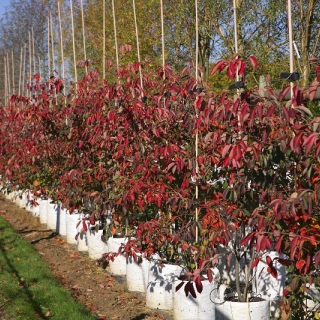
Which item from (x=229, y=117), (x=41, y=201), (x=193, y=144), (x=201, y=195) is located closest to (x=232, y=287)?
(x=201, y=195)

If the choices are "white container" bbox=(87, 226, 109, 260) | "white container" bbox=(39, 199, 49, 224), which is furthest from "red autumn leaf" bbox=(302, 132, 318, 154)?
"white container" bbox=(39, 199, 49, 224)

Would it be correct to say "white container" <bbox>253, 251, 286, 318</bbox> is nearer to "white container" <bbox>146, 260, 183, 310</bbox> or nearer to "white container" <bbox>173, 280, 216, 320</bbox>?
"white container" <bbox>173, 280, 216, 320</bbox>

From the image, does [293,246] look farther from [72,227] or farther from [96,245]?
[72,227]

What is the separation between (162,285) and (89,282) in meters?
1.68

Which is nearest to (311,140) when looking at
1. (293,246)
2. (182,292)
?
(293,246)

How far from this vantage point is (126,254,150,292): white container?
6560 millimetres

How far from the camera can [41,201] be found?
12398mm

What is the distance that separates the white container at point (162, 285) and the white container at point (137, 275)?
47 cm

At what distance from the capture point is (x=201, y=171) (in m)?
5.06

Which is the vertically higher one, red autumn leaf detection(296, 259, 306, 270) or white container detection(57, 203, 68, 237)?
red autumn leaf detection(296, 259, 306, 270)

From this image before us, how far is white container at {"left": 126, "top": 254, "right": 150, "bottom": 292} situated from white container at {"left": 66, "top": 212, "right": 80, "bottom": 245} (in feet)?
9.74

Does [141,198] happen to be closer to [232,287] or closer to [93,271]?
[232,287]

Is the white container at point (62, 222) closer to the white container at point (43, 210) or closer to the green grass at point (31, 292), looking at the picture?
the white container at point (43, 210)

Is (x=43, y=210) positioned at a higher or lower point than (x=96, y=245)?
higher
